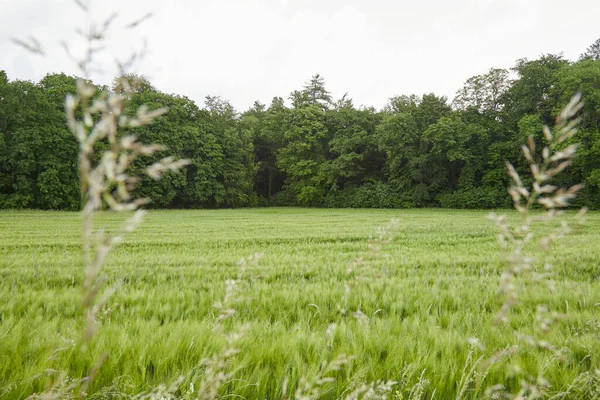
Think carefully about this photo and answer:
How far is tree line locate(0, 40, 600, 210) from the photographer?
36.5 metres

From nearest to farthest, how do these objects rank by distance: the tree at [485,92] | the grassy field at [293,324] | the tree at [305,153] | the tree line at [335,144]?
the grassy field at [293,324], the tree line at [335,144], the tree at [485,92], the tree at [305,153]

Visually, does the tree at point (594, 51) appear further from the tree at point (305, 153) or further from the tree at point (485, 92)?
the tree at point (305, 153)

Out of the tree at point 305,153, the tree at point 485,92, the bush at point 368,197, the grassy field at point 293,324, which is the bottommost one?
the grassy field at point 293,324

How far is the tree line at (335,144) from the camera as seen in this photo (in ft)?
120

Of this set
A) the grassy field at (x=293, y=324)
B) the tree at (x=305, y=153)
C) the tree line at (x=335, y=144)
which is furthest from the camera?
the tree at (x=305, y=153)

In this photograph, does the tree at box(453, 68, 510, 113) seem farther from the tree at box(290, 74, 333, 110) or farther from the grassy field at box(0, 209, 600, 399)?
the grassy field at box(0, 209, 600, 399)

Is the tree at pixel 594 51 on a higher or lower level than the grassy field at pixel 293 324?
higher

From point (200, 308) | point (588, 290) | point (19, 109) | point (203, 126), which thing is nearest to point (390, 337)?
point (200, 308)

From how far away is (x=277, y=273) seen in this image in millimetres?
6133

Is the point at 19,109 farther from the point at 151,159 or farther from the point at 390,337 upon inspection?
the point at 390,337

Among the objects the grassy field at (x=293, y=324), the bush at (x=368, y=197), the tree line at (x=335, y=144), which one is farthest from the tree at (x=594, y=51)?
the grassy field at (x=293, y=324)

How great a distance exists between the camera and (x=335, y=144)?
51562 mm

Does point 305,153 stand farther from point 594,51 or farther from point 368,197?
point 594,51

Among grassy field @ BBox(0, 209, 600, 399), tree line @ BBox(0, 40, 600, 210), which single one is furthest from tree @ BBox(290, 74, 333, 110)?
grassy field @ BBox(0, 209, 600, 399)
